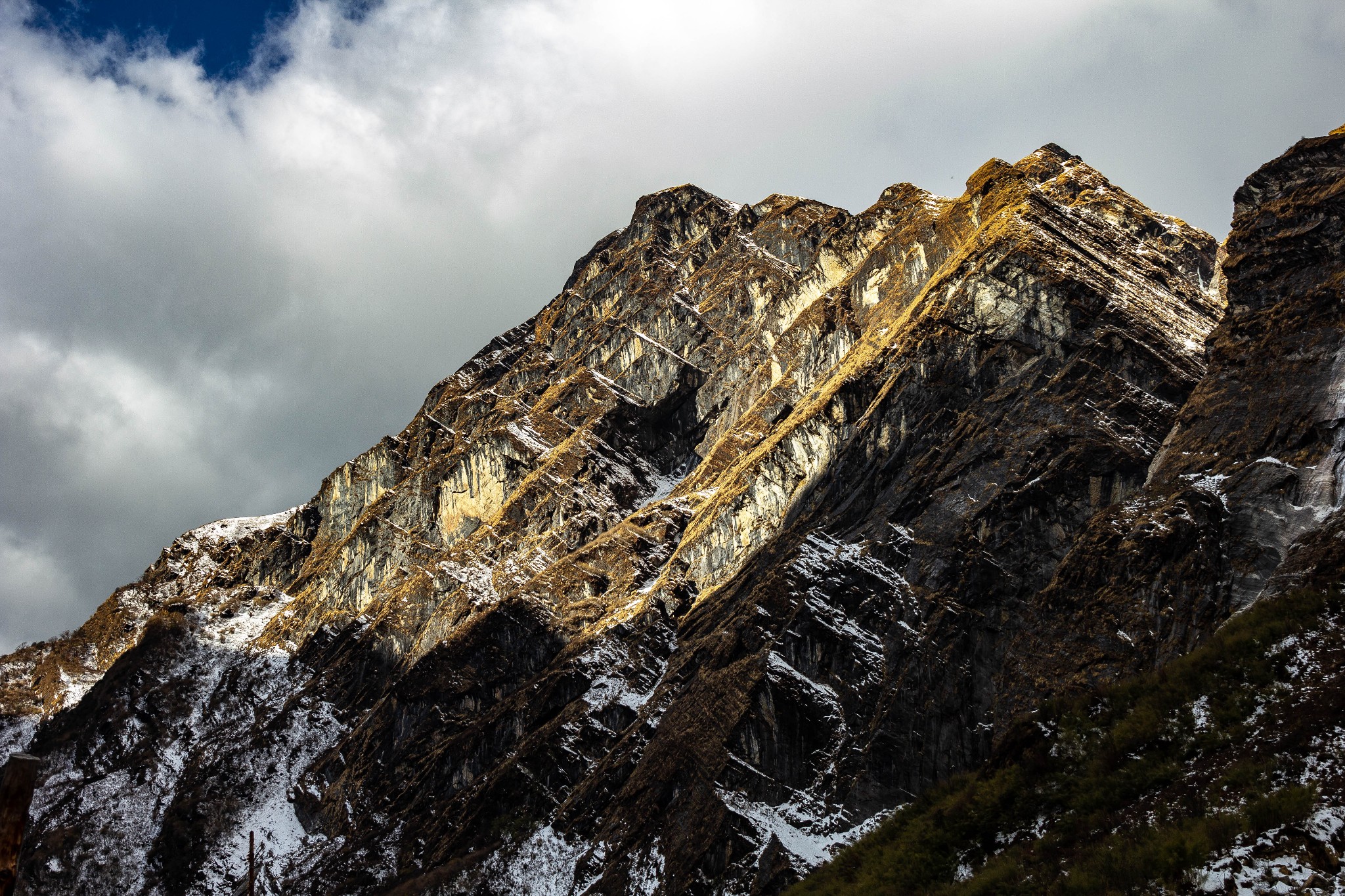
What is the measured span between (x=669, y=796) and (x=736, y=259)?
292 feet

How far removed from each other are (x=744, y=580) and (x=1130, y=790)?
41.9 metres

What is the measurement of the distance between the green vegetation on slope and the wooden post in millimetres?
20466

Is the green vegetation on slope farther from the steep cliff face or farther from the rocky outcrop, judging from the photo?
the rocky outcrop

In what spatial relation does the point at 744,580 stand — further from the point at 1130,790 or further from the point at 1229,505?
the point at 1130,790

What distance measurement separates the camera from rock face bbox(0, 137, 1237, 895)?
47.0 m

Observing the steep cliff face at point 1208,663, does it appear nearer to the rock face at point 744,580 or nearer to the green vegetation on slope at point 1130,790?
the green vegetation on slope at point 1130,790

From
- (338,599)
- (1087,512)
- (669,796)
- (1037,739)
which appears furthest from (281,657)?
(1037,739)

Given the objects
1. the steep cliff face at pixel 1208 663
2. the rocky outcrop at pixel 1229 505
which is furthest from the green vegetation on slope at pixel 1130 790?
the rocky outcrop at pixel 1229 505

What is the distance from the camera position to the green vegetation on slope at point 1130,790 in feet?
72.7

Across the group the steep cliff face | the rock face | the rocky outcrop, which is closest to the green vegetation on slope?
the steep cliff face

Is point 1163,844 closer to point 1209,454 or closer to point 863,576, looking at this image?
point 1209,454

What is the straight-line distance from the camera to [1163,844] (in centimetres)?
2198

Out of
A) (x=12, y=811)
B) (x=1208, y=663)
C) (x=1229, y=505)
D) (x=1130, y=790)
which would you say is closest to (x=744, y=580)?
(x=1229, y=505)

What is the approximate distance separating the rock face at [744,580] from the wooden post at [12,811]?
112ft
